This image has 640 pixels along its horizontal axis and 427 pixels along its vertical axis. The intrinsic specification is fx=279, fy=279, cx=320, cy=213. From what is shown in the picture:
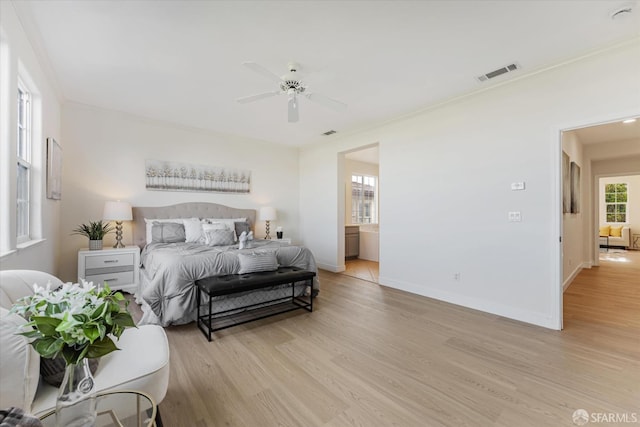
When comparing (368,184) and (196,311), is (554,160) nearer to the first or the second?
(196,311)

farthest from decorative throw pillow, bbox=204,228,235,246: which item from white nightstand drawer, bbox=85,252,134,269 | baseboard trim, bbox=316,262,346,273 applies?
baseboard trim, bbox=316,262,346,273

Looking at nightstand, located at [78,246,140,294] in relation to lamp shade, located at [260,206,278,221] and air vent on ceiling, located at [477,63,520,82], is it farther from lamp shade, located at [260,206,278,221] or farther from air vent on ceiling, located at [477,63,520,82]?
air vent on ceiling, located at [477,63,520,82]

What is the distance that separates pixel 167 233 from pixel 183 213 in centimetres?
68

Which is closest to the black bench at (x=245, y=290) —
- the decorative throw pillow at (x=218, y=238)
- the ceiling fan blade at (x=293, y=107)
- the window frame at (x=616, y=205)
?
the decorative throw pillow at (x=218, y=238)

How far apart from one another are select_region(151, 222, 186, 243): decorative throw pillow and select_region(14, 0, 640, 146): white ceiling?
1856 millimetres

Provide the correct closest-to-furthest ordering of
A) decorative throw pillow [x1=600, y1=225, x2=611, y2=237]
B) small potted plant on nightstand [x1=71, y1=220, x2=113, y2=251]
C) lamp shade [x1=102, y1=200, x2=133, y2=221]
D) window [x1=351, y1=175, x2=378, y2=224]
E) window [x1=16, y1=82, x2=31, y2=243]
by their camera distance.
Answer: window [x1=16, y1=82, x2=31, y2=243] < small potted plant on nightstand [x1=71, y1=220, x2=113, y2=251] < lamp shade [x1=102, y1=200, x2=133, y2=221] < window [x1=351, y1=175, x2=378, y2=224] < decorative throw pillow [x1=600, y1=225, x2=611, y2=237]

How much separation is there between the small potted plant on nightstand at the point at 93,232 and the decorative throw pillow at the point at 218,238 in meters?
1.37

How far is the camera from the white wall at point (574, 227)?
14.0 ft

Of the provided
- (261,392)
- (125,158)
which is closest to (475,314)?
(261,392)

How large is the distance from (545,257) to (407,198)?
1.85m

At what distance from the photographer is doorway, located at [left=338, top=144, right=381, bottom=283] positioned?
6836 millimetres

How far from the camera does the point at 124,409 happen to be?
1.16 m

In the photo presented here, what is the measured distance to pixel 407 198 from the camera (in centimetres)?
434

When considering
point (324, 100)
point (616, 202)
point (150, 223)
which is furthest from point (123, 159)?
point (616, 202)
